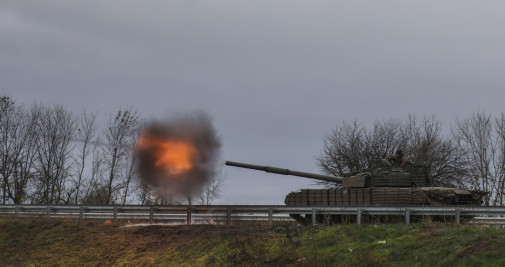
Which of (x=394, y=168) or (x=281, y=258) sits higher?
(x=394, y=168)

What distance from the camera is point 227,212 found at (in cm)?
2619

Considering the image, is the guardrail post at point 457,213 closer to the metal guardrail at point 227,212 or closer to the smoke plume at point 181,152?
the metal guardrail at point 227,212

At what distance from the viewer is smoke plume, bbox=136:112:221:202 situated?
100.0 feet

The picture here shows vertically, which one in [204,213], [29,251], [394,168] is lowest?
[29,251]

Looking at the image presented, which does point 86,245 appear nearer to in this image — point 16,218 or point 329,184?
point 16,218

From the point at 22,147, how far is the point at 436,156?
32861mm

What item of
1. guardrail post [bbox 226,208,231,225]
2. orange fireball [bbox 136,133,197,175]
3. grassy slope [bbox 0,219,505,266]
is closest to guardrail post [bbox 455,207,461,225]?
grassy slope [bbox 0,219,505,266]

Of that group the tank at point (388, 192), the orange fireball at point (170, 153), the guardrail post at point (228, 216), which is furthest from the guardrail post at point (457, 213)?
the orange fireball at point (170, 153)

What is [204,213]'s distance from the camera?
1065 inches

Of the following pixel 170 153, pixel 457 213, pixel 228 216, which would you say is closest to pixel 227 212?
pixel 228 216

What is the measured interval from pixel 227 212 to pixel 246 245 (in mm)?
4795

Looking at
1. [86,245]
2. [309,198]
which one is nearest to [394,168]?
[309,198]

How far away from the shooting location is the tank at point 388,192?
23.9m

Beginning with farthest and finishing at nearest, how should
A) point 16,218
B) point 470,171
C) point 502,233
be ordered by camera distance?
point 470,171, point 16,218, point 502,233
